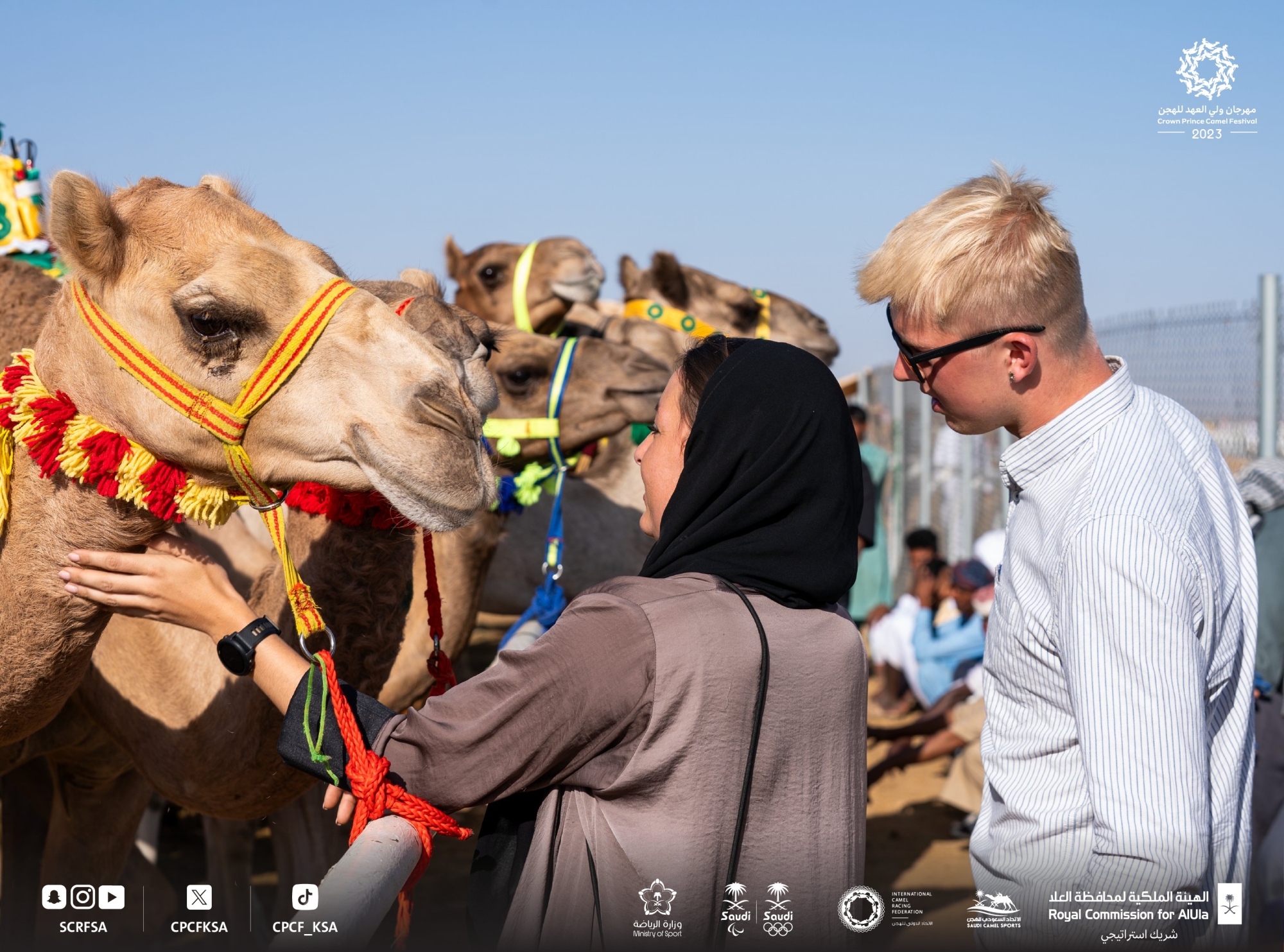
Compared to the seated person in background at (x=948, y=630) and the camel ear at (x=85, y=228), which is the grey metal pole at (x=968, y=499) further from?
the camel ear at (x=85, y=228)

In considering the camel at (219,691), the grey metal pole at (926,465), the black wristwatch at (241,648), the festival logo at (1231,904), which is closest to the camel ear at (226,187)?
the camel at (219,691)

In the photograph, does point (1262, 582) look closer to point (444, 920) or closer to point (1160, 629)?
point (1160, 629)

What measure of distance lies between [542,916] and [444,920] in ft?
13.3

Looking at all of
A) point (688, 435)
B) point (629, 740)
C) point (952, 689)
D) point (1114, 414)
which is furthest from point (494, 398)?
point (952, 689)

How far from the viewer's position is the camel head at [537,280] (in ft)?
20.5

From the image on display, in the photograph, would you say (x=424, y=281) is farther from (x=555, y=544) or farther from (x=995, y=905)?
(x=995, y=905)

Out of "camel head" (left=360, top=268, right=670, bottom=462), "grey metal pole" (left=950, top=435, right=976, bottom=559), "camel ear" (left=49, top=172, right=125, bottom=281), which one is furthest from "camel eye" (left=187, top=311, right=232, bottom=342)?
"grey metal pole" (left=950, top=435, right=976, bottom=559)

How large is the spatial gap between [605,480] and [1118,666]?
194 inches

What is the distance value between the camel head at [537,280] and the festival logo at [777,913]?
4885 mm

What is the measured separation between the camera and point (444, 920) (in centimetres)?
527

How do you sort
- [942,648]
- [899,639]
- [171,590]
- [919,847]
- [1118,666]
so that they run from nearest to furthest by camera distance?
1. [1118,666]
2. [171,590]
3. [919,847]
4. [942,648]
5. [899,639]

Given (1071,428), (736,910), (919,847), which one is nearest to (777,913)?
(736,910)

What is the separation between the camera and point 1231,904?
1.60 meters

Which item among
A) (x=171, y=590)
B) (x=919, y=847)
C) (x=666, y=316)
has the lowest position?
(x=919, y=847)
